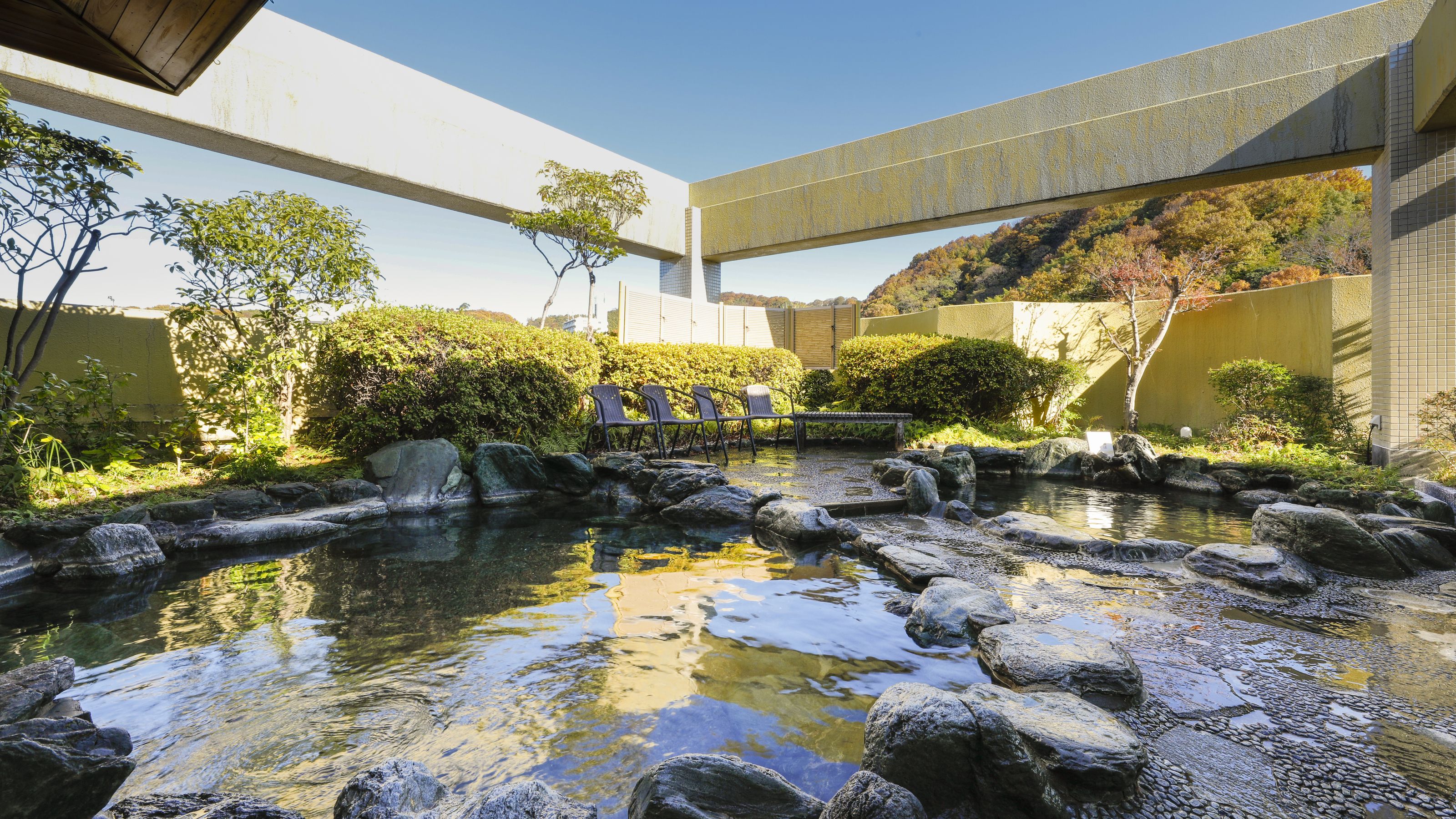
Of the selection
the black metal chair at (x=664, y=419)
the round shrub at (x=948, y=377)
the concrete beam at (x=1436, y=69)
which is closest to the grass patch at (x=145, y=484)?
the black metal chair at (x=664, y=419)

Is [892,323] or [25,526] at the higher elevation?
[892,323]

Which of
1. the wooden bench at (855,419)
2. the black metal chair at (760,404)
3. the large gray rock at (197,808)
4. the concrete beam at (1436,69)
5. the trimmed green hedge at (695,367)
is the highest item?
the concrete beam at (1436,69)

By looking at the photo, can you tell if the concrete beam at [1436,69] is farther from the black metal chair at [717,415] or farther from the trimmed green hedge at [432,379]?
the trimmed green hedge at [432,379]

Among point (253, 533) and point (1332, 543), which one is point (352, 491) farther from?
point (1332, 543)

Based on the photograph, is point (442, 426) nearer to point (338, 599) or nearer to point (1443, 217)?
point (338, 599)

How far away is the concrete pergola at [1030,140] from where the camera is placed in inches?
244

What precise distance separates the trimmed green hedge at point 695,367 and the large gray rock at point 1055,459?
12.7 feet

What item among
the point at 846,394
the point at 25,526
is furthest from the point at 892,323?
the point at 25,526

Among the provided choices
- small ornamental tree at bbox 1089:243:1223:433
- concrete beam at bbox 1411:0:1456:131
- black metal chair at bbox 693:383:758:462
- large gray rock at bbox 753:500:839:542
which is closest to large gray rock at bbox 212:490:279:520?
large gray rock at bbox 753:500:839:542

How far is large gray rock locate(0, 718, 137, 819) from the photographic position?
4.75ft

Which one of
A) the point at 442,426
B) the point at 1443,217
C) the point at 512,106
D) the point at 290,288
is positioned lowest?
the point at 442,426

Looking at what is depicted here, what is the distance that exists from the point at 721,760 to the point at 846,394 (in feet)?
31.6

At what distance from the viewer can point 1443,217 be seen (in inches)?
241

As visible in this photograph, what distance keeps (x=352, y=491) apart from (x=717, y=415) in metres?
3.95
